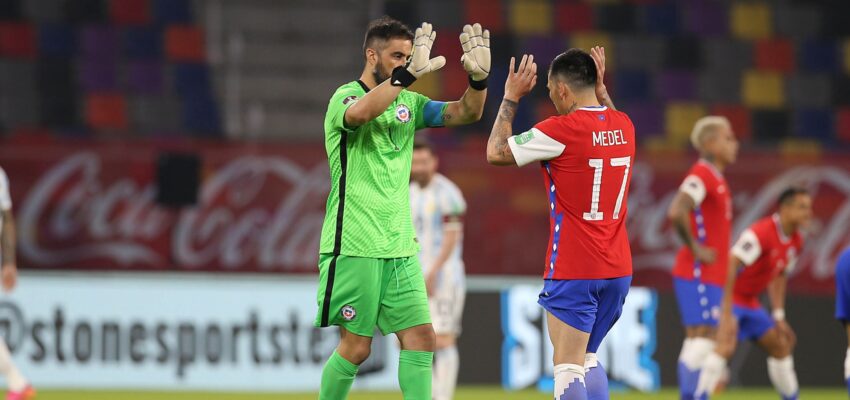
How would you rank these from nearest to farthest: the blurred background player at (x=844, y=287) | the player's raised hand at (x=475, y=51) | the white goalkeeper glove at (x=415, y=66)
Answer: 1. the white goalkeeper glove at (x=415, y=66)
2. the player's raised hand at (x=475, y=51)
3. the blurred background player at (x=844, y=287)

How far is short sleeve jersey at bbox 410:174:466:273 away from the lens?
883cm

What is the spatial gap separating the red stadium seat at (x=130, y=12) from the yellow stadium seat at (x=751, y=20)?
22.3 feet

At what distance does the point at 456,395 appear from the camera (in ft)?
34.3

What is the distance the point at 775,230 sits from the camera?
29.2 ft

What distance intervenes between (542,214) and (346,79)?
293 centimetres

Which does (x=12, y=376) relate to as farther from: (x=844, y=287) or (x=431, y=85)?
(x=431, y=85)

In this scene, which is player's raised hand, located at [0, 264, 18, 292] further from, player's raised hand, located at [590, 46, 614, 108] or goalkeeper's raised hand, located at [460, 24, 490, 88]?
player's raised hand, located at [590, 46, 614, 108]

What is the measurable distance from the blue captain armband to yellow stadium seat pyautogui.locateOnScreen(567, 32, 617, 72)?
940 cm

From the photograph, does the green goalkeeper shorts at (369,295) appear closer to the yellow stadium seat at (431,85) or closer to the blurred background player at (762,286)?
the blurred background player at (762,286)

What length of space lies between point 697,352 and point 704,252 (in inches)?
25.1

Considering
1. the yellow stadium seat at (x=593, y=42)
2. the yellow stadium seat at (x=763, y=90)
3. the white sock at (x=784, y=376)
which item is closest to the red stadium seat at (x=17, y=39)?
the yellow stadium seat at (x=593, y=42)

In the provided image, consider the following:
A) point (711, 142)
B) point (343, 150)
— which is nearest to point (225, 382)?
point (711, 142)

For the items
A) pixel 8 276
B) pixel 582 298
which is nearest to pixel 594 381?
pixel 582 298

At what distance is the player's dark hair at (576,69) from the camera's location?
5715mm
